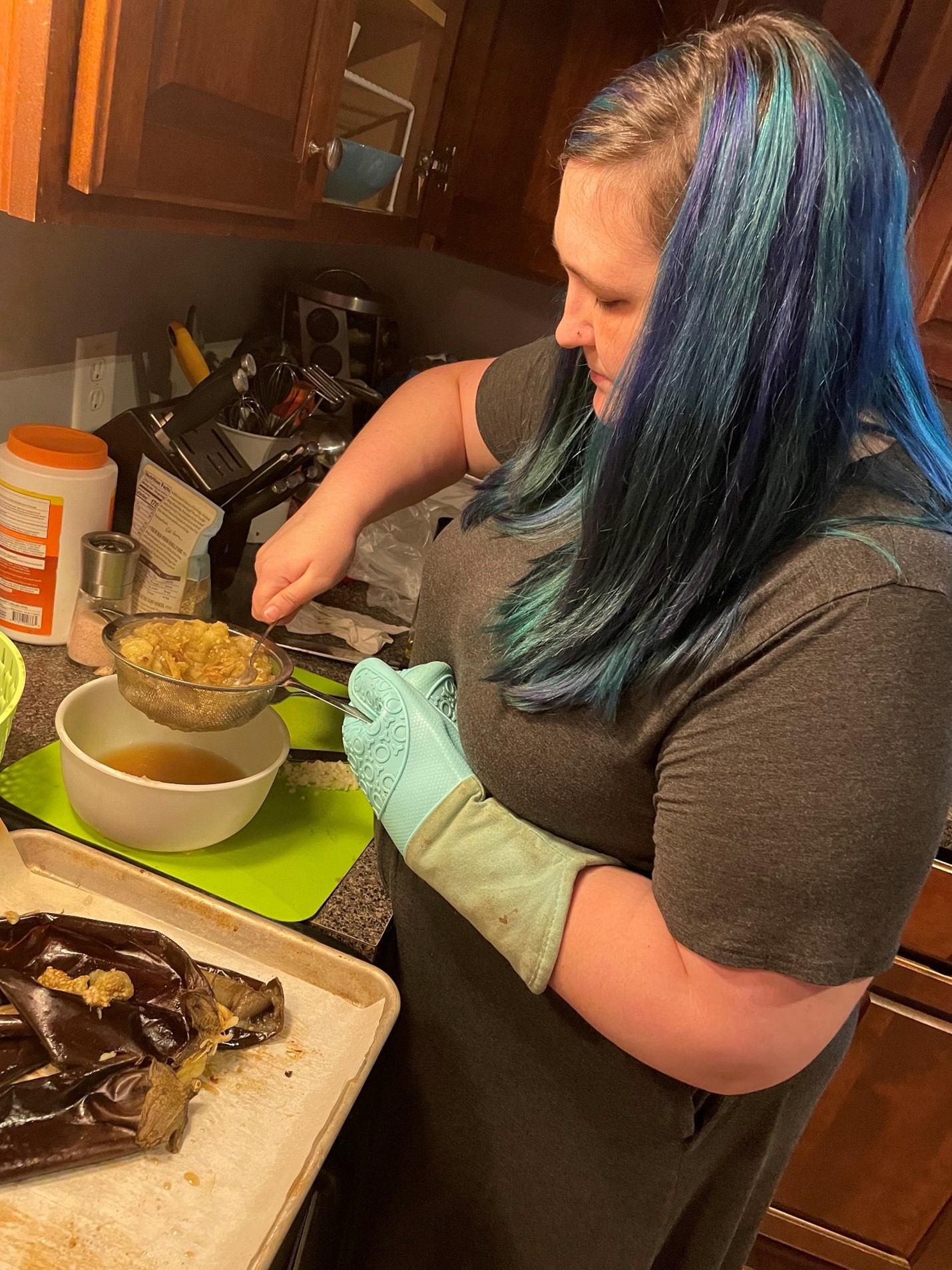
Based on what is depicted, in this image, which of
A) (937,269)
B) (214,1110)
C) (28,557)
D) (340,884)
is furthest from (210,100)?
(937,269)

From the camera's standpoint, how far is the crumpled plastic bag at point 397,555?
1601mm

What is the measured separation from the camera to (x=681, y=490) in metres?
0.60

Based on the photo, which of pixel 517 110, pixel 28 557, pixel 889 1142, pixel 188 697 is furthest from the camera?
pixel 517 110

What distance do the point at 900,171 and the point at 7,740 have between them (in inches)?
37.8

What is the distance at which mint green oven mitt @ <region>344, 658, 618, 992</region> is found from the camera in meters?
0.70

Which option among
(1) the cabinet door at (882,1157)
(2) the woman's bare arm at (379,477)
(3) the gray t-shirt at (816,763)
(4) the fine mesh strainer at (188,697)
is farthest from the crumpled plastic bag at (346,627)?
(1) the cabinet door at (882,1157)

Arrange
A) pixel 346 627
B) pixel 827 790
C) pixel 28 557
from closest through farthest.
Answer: pixel 827 790, pixel 28 557, pixel 346 627

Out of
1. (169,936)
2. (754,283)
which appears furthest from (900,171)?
(169,936)

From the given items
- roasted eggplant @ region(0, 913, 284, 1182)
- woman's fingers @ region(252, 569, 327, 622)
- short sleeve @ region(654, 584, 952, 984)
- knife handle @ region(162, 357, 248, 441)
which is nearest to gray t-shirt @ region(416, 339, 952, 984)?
short sleeve @ region(654, 584, 952, 984)

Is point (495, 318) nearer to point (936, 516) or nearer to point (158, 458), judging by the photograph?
point (158, 458)

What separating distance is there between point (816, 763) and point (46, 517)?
0.92 metres

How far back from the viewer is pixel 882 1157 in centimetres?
158

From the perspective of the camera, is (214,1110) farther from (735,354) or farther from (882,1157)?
(882,1157)

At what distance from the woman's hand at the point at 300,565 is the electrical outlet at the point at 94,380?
54 cm
